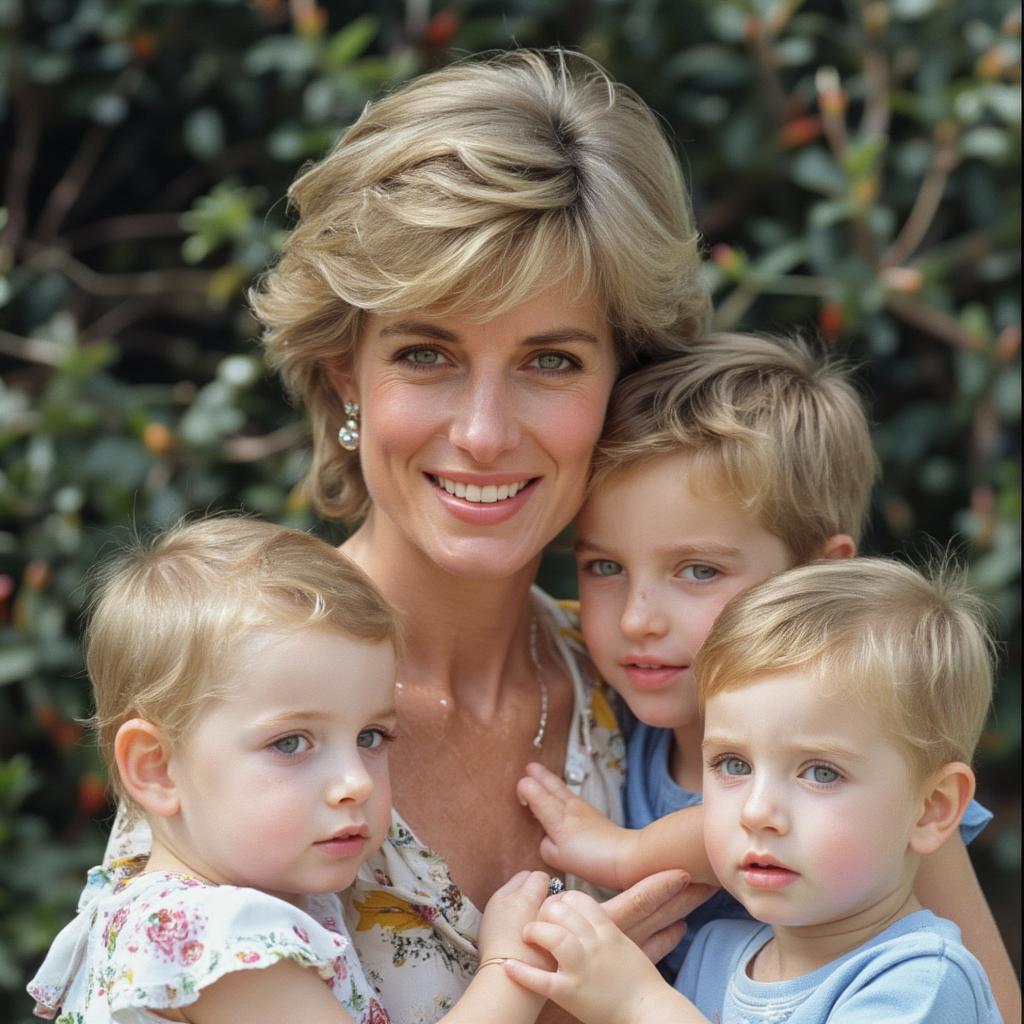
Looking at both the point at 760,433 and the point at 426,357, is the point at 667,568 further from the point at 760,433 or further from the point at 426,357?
the point at 426,357

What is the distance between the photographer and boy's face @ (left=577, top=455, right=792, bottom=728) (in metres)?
2.47

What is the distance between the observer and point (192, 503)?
12.6ft

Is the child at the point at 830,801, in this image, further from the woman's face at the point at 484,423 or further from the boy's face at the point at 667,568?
the woman's face at the point at 484,423

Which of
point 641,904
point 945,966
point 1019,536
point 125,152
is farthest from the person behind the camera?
point 125,152

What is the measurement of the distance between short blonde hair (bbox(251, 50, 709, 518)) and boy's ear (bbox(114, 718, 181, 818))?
2.21 feet

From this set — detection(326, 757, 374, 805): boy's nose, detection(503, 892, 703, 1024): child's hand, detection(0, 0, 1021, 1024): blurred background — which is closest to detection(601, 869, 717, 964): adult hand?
detection(503, 892, 703, 1024): child's hand

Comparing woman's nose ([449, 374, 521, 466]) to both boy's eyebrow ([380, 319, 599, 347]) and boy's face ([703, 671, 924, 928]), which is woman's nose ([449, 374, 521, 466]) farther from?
boy's face ([703, 671, 924, 928])

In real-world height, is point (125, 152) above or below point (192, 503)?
above

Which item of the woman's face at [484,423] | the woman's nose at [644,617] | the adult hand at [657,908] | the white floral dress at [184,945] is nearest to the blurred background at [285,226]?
the woman's face at [484,423]

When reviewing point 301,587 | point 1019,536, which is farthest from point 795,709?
point 1019,536

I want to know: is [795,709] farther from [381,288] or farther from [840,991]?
[381,288]

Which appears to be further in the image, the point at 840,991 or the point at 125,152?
the point at 125,152

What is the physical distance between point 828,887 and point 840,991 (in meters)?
0.15

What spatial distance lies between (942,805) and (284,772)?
0.82 metres
